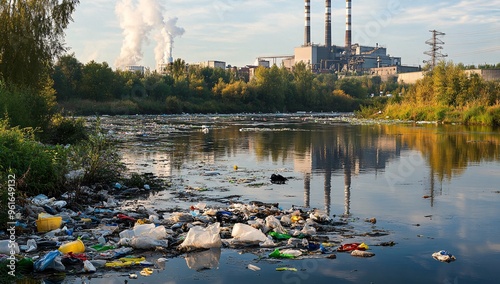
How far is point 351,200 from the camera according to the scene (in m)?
11.8

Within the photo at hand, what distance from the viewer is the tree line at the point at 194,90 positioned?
3049 inches

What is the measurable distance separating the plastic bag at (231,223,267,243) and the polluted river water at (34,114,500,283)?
165 millimetres

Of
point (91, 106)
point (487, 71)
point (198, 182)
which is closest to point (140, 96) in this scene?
point (91, 106)

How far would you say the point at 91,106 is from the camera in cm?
7325

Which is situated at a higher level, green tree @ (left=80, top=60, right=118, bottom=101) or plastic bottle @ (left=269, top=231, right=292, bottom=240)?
green tree @ (left=80, top=60, right=118, bottom=101)

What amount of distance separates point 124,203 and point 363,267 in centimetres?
582

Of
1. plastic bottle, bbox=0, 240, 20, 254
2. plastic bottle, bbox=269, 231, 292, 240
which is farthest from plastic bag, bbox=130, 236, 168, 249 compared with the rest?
plastic bottle, bbox=269, 231, 292, 240

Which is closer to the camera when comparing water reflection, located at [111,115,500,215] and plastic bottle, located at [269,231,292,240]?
plastic bottle, located at [269,231,292,240]

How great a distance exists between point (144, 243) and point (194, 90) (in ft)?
285

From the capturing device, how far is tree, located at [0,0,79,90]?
23.0 metres

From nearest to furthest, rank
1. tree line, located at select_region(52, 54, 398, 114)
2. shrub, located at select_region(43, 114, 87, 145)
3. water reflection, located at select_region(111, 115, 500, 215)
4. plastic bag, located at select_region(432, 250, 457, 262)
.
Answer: plastic bag, located at select_region(432, 250, 457, 262), water reflection, located at select_region(111, 115, 500, 215), shrub, located at select_region(43, 114, 87, 145), tree line, located at select_region(52, 54, 398, 114)

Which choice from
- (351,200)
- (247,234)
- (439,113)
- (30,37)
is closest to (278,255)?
(247,234)

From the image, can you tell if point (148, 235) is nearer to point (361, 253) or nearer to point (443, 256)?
point (361, 253)

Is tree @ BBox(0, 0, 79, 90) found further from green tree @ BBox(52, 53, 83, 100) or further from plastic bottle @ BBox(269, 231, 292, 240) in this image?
green tree @ BBox(52, 53, 83, 100)
